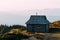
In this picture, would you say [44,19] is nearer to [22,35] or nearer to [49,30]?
[49,30]

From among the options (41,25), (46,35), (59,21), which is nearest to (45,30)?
(41,25)

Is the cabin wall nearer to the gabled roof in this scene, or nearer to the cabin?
the cabin

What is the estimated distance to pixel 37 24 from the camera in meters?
52.5

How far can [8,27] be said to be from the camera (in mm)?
58719

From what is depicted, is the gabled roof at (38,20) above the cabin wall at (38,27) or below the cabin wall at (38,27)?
above

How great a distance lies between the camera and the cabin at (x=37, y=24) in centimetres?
5256

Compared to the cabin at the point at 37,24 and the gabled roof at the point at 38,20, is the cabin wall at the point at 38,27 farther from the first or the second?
the gabled roof at the point at 38,20

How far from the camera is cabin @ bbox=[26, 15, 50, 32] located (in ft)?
172

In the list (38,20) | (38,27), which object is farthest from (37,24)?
(38,20)

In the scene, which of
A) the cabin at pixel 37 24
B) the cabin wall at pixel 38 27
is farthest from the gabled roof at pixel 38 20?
the cabin wall at pixel 38 27

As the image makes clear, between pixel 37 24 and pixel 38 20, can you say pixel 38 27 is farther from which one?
pixel 38 20

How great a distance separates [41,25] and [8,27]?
30.8 feet

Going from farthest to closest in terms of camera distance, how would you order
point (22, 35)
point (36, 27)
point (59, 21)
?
point (59, 21) → point (36, 27) → point (22, 35)

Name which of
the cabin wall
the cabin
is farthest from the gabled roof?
the cabin wall
